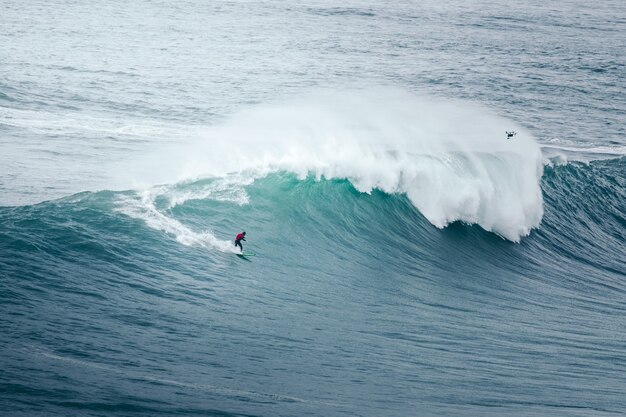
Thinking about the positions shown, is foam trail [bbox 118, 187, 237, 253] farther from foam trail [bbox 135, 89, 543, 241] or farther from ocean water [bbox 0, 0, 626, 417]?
foam trail [bbox 135, 89, 543, 241]

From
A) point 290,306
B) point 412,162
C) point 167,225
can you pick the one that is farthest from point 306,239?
point 412,162

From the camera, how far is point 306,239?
21.1 m

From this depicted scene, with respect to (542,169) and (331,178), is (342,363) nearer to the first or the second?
(331,178)

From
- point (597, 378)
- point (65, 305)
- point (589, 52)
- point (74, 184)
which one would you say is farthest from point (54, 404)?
point (589, 52)

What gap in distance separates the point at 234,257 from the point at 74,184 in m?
7.09

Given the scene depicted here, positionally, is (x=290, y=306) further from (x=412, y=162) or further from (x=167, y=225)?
(x=412, y=162)

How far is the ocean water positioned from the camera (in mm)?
12789

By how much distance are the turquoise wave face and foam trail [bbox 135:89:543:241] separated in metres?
0.58

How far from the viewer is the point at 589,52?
5522 centimetres

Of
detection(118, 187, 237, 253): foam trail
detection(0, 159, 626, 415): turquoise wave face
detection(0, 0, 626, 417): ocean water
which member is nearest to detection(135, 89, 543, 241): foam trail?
detection(0, 0, 626, 417): ocean water

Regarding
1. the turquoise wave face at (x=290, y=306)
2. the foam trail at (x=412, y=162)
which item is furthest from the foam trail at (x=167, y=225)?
the foam trail at (x=412, y=162)

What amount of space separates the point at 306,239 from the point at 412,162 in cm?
535

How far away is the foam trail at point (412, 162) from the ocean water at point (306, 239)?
9cm

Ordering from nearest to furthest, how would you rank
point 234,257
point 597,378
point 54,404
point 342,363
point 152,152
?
point 54,404, point 342,363, point 597,378, point 234,257, point 152,152
